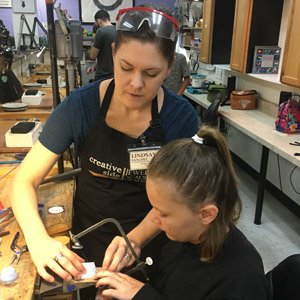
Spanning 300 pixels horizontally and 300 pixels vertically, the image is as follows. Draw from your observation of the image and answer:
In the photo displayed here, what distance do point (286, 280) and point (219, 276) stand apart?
0.74 feet

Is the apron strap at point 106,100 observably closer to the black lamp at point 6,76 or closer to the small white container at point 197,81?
the black lamp at point 6,76

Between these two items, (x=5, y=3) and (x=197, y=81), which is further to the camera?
(x=5, y=3)

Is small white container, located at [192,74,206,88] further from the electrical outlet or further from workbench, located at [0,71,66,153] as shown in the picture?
workbench, located at [0,71,66,153]

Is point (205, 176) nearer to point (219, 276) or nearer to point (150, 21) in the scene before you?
point (219, 276)

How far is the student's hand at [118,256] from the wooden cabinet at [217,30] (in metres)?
3.64

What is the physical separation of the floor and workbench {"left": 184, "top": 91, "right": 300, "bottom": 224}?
110mm

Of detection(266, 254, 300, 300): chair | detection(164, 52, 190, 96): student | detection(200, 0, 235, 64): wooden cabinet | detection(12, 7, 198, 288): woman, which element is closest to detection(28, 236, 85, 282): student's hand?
detection(12, 7, 198, 288): woman

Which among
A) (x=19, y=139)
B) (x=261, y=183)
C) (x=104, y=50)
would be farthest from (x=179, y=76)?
(x=19, y=139)

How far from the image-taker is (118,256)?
1.03 meters

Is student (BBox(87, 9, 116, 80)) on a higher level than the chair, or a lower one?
higher

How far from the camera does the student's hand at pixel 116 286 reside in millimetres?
927

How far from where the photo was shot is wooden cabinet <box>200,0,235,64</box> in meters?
4.12

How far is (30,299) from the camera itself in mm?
819

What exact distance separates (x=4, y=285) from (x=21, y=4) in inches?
221
